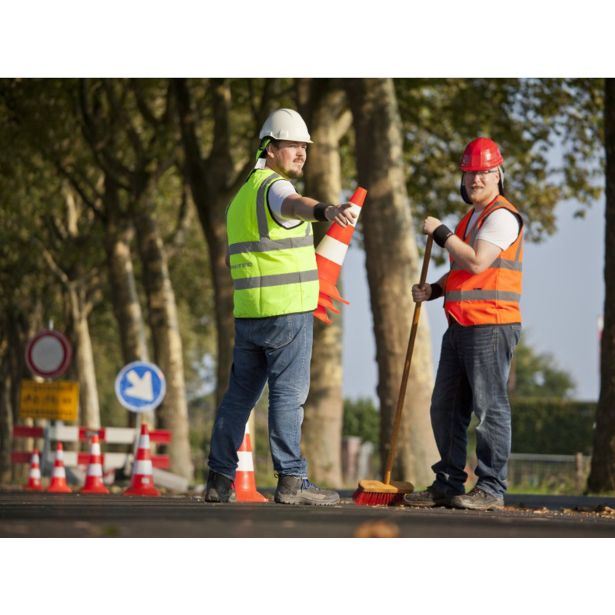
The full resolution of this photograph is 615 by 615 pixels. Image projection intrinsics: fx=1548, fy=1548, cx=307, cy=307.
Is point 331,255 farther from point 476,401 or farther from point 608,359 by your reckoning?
point 608,359

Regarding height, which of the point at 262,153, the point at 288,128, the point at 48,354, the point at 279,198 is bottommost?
the point at 48,354

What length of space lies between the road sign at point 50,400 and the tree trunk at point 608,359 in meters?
8.99

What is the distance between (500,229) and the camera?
9.28 metres

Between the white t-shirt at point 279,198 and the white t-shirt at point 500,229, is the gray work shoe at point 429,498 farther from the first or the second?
the white t-shirt at point 279,198

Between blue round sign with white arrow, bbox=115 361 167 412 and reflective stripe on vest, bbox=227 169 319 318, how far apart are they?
9.92 meters

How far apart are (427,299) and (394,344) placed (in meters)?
7.53

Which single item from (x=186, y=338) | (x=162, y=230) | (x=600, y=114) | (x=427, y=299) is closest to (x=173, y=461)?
(x=600, y=114)

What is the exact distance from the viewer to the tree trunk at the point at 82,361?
109 ft

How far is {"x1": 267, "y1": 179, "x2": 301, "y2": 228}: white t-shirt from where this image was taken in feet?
28.7

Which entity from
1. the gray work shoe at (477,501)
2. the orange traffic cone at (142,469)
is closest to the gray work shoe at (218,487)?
the gray work shoe at (477,501)

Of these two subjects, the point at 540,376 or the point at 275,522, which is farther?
the point at 540,376

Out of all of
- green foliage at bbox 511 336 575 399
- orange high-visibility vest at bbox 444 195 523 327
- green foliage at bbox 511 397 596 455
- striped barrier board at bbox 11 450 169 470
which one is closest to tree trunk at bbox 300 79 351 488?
striped barrier board at bbox 11 450 169 470

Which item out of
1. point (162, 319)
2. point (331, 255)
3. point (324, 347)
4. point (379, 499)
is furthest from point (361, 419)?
point (379, 499)

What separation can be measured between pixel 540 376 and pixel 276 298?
340 ft
